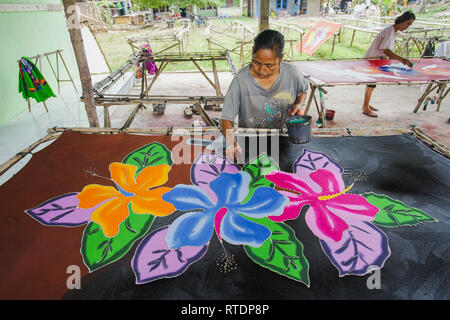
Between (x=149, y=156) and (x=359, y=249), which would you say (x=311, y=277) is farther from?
(x=149, y=156)

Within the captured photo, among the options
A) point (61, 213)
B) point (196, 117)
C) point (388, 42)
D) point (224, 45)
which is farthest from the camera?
point (224, 45)

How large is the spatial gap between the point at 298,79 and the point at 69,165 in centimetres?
151

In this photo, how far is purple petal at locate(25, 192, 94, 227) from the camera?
3.62ft

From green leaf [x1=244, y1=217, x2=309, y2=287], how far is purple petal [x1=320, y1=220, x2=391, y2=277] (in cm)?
11

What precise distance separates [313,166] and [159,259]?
0.93 metres

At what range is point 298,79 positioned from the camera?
1769 mm

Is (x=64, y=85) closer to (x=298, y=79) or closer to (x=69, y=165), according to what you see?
(x=69, y=165)

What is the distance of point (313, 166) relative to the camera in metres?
1.43

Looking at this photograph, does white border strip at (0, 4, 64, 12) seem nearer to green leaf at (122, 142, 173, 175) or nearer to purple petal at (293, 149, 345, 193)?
green leaf at (122, 142, 173, 175)

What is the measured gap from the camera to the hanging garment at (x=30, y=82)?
13.5 ft

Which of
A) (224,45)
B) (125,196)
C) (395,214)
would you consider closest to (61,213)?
(125,196)
